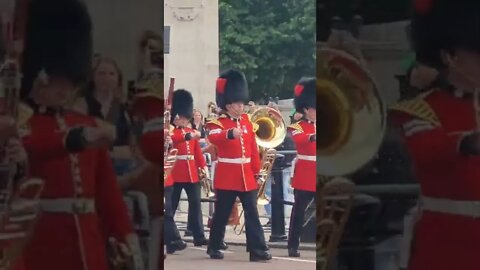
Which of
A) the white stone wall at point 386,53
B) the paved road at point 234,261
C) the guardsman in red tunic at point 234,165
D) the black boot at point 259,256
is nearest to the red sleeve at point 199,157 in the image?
the guardsman in red tunic at point 234,165

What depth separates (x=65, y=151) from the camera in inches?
131

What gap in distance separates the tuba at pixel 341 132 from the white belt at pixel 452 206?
235 mm

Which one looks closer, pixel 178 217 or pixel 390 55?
pixel 390 55

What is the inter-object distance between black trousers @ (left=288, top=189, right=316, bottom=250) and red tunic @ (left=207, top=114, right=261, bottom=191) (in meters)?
0.31

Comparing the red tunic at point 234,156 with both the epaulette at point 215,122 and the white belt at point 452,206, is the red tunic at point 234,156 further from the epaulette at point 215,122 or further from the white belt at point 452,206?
the white belt at point 452,206

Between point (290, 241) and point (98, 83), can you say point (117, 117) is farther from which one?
point (290, 241)

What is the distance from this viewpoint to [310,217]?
23.1 ft

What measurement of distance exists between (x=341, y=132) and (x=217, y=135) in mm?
3797

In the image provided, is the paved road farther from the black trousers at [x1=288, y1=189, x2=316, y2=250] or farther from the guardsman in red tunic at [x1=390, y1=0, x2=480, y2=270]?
the guardsman in red tunic at [x1=390, y1=0, x2=480, y2=270]

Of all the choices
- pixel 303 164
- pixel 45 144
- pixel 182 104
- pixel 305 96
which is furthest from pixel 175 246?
pixel 45 144

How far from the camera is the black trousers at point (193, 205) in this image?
24.6 feet

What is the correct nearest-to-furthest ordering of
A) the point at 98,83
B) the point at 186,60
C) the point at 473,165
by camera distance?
the point at 473,165, the point at 98,83, the point at 186,60

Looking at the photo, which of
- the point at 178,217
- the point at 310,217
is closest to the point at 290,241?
the point at 310,217

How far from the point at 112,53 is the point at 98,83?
11cm
